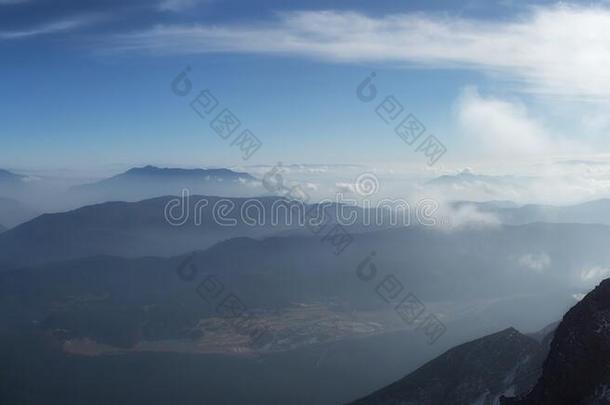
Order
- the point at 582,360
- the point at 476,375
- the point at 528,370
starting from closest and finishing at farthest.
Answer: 1. the point at 582,360
2. the point at 528,370
3. the point at 476,375

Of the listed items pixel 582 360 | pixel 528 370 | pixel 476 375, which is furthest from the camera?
pixel 476 375

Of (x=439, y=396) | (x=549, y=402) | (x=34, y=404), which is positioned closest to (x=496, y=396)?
(x=439, y=396)

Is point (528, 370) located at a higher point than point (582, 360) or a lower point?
lower

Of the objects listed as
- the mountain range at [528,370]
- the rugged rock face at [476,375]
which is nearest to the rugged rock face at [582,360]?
the mountain range at [528,370]

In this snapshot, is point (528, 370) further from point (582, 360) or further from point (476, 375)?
point (582, 360)

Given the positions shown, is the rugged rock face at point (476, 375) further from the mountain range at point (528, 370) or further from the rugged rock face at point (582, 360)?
the rugged rock face at point (582, 360)

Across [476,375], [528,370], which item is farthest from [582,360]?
[476,375]

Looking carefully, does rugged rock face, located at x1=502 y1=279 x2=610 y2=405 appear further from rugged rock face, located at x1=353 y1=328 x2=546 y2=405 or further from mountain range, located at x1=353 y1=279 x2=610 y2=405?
rugged rock face, located at x1=353 y1=328 x2=546 y2=405

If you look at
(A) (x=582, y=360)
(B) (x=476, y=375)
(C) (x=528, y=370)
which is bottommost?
(C) (x=528, y=370)
